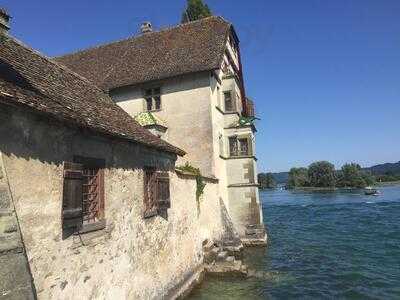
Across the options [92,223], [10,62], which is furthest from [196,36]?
[92,223]

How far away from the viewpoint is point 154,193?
1155 centimetres

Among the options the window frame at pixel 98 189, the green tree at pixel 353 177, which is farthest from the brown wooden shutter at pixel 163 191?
the green tree at pixel 353 177

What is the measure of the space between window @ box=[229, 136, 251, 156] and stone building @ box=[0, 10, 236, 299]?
9.18 metres

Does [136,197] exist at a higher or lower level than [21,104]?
lower

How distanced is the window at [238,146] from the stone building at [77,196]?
9181 millimetres

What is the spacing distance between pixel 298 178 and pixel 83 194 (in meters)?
130

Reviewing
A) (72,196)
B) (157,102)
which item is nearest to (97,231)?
(72,196)

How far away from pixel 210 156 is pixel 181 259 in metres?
7.98

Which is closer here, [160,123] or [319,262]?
[319,262]

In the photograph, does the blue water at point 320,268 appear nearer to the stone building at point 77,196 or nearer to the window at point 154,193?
the stone building at point 77,196

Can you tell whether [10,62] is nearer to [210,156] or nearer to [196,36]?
[210,156]

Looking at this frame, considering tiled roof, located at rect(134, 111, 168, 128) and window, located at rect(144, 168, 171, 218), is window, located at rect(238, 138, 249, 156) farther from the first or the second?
window, located at rect(144, 168, 171, 218)

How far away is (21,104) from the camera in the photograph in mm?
6328

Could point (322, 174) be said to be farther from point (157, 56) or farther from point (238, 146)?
point (157, 56)
